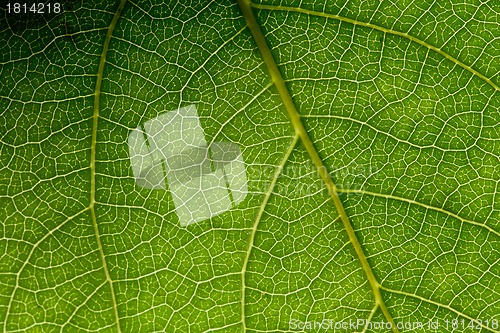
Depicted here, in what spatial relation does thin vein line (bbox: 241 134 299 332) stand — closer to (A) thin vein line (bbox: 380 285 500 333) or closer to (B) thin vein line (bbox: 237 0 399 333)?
(B) thin vein line (bbox: 237 0 399 333)

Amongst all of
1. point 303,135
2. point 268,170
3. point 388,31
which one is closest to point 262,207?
point 268,170

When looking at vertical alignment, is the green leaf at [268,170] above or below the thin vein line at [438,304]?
above
